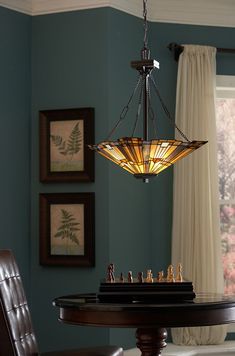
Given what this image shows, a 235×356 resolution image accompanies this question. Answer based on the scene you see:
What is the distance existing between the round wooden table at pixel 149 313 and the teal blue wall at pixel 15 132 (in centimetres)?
167

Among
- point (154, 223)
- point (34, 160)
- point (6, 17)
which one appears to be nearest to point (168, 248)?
point (154, 223)

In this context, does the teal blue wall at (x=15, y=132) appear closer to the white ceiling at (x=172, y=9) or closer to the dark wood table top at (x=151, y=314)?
the white ceiling at (x=172, y=9)

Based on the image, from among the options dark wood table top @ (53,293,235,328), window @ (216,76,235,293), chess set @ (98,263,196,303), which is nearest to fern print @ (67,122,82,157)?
window @ (216,76,235,293)

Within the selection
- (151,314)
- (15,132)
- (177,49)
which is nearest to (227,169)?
(177,49)

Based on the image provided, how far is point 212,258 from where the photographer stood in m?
5.28

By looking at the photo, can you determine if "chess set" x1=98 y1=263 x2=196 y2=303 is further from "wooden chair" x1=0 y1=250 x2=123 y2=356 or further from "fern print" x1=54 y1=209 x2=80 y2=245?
"fern print" x1=54 y1=209 x2=80 y2=245

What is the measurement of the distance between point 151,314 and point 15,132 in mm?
2228

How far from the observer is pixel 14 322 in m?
3.66

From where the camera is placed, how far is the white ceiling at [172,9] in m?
5.19

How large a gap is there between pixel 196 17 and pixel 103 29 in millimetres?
818

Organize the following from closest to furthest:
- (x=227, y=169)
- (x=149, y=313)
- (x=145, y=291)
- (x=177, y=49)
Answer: (x=149, y=313)
(x=145, y=291)
(x=177, y=49)
(x=227, y=169)

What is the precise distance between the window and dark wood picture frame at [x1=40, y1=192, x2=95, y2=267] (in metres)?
1.09

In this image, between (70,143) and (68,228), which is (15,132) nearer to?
(70,143)

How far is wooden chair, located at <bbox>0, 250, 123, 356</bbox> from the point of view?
140 inches
